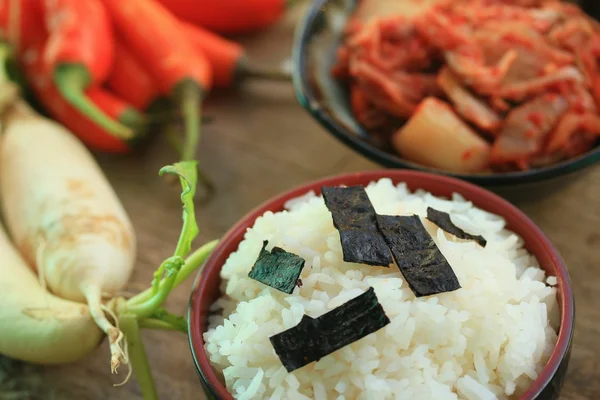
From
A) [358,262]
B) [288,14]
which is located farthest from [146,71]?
[358,262]

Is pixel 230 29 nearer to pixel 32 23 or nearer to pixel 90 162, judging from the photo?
pixel 32 23

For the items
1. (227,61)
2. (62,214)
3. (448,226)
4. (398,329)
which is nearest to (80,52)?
(227,61)

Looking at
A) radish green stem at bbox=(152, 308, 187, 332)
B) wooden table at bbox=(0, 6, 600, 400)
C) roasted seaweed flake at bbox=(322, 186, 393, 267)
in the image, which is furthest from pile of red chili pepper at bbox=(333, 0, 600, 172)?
radish green stem at bbox=(152, 308, 187, 332)

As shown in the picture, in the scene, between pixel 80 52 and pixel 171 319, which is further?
pixel 80 52

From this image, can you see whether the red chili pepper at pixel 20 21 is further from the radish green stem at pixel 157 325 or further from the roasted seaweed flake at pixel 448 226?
the roasted seaweed flake at pixel 448 226

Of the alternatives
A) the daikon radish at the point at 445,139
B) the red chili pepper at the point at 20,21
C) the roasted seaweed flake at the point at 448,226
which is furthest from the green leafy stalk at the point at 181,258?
the red chili pepper at the point at 20,21

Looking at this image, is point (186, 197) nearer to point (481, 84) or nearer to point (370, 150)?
point (370, 150)
